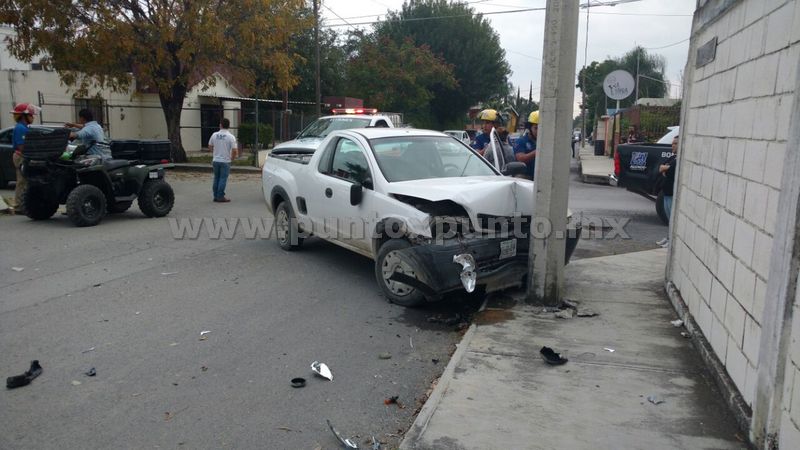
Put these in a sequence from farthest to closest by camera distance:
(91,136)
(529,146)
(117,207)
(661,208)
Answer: (661,208), (117,207), (91,136), (529,146)

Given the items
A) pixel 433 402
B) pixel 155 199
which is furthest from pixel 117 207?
pixel 433 402

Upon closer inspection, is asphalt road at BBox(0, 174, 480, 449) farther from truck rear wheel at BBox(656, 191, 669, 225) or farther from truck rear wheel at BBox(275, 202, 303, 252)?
truck rear wheel at BBox(656, 191, 669, 225)

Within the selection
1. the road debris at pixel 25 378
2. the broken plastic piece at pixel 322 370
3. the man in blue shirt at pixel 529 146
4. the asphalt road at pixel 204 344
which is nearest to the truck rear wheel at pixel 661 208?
the asphalt road at pixel 204 344

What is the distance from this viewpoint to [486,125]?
9.23 m

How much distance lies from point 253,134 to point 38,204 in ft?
58.6

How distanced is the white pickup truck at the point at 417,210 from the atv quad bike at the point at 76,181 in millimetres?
3983

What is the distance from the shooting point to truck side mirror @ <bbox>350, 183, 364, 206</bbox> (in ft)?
22.6

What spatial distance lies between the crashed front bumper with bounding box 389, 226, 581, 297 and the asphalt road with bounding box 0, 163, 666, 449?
409 millimetres

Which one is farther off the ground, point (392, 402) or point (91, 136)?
point (91, 136)

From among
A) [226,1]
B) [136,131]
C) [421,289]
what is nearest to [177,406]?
[421,289]

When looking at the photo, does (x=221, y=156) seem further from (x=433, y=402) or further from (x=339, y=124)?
(x=433, y=402)

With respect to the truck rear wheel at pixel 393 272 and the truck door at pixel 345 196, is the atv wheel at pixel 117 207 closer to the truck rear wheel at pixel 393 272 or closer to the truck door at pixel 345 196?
the truck door at pixel 345 196

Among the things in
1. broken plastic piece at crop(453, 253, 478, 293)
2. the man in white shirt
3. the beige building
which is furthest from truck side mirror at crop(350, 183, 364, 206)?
the beige building

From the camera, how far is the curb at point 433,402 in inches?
145
